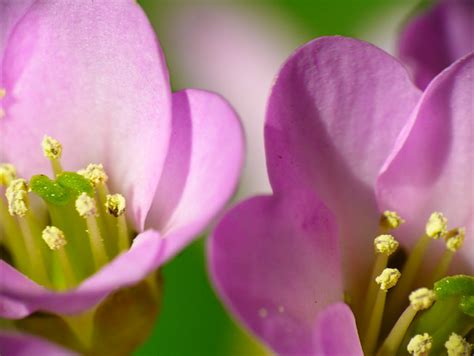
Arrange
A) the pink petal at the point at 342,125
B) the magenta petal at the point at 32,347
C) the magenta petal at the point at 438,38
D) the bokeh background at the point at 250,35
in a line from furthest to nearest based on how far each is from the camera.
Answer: the bokeh background at the point at 250,35 < the magenta petal at the point at 438,38 < the pink petal at the point at 342,125 < the magenta petal at the point at 32,347

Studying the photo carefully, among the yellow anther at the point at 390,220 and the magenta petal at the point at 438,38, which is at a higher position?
the magenta petal at the point at 438,38

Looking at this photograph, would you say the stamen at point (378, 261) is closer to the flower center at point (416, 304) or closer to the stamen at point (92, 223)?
the flower center at point (416, 304)

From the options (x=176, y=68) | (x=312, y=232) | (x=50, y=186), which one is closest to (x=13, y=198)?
(x=50, y=186)

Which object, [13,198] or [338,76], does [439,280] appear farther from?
[13,198]

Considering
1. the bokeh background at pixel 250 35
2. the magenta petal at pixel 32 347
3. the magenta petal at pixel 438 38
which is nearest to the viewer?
the magenta petal at pixel 32 347

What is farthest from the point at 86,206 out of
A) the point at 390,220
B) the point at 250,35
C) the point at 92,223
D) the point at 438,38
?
the point at 250,35

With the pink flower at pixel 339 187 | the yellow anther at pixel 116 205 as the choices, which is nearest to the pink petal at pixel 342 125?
the pink flower at pixel 339 187
